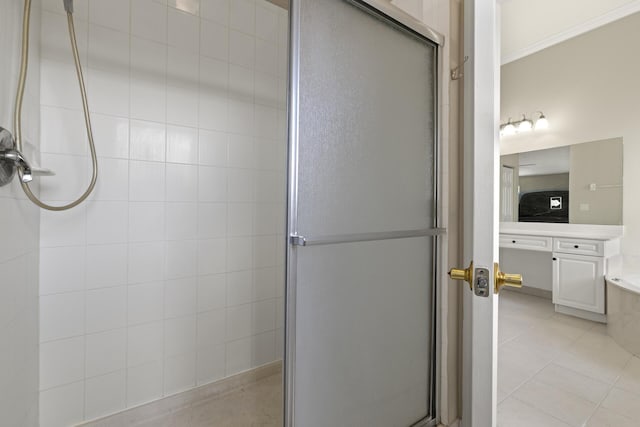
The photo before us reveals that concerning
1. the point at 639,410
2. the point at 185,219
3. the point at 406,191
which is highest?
the point at 406,191

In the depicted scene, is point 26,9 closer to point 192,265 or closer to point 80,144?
point 80,144

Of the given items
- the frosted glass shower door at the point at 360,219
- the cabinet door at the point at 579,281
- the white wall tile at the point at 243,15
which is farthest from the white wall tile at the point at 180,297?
the cabinet door at the point at 579,281

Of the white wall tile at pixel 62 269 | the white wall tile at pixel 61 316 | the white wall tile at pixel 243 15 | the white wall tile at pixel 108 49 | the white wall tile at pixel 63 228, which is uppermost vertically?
the white wall tile at pixel 243 15

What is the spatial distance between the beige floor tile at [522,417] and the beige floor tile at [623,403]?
1.20 feet

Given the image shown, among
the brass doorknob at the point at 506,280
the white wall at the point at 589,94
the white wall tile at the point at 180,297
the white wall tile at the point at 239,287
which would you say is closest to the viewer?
the brass doorknob at the point at 506,280

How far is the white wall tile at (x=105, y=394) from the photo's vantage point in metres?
1.39

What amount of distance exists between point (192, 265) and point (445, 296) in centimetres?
137

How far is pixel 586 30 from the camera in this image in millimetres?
2916

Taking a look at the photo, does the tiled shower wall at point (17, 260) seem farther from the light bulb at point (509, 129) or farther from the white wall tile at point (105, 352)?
the light bulb at point (509, 129)

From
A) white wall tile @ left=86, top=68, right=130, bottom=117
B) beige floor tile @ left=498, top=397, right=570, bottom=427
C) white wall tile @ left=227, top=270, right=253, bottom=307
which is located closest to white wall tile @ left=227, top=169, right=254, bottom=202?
white wall tile @ left=227, top=270, right=253, bottom=307

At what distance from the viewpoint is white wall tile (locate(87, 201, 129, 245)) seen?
1403 mm

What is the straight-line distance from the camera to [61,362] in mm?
1335

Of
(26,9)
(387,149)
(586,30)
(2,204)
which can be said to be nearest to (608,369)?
(387,149)

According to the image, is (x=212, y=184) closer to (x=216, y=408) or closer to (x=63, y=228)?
(x=63, y=228)
